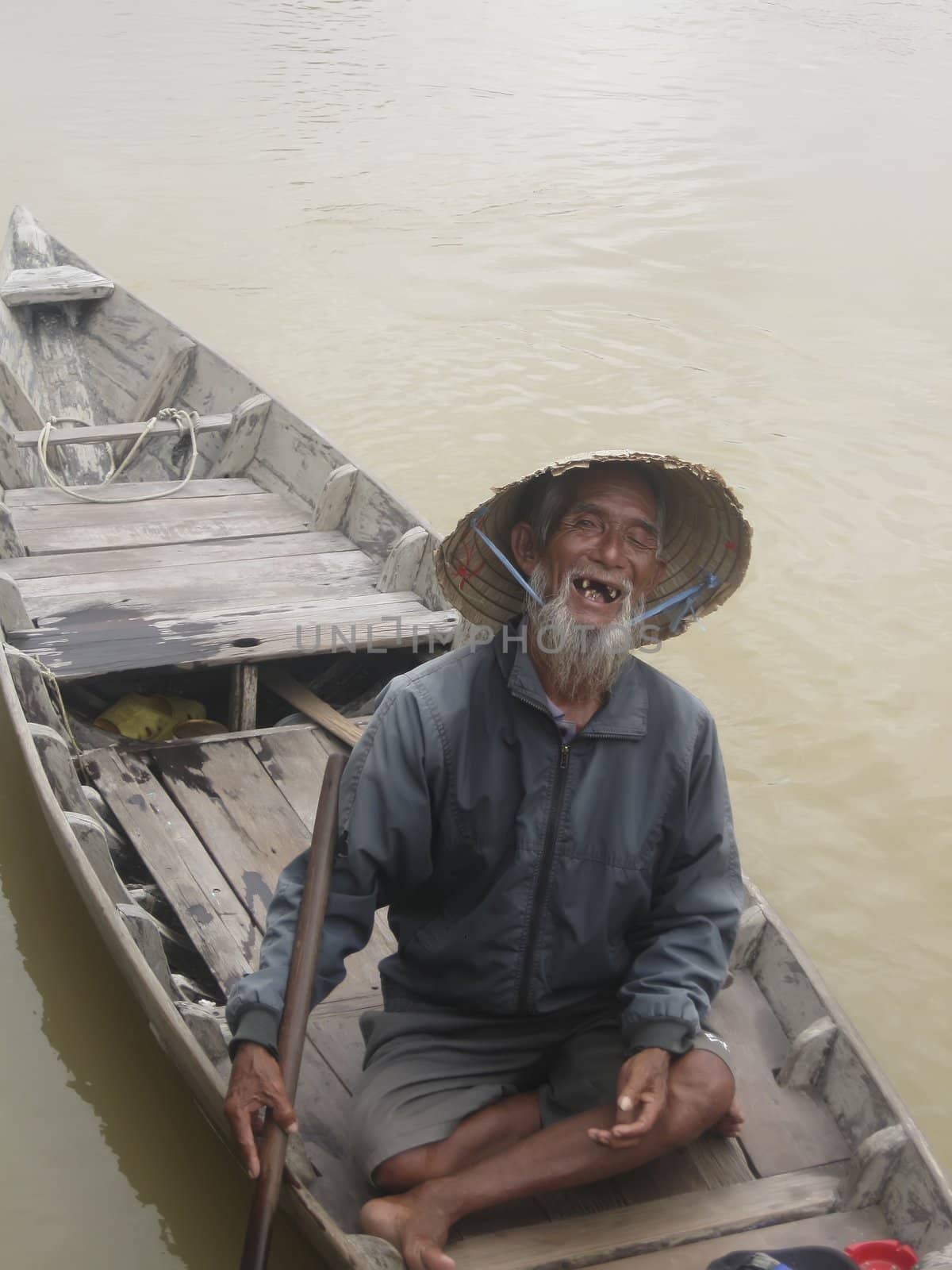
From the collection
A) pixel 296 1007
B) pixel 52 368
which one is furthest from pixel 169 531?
pixel 296 1007

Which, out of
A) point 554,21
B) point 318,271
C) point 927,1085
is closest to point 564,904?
point 927,1085

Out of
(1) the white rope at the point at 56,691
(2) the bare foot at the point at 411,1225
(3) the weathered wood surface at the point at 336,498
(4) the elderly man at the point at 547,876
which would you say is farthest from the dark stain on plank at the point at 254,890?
(3) the weathered wood surface at the point at 336,498

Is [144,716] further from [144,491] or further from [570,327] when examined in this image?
[570,327]

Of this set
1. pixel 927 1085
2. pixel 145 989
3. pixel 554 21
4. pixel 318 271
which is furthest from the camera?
pixel 554 21

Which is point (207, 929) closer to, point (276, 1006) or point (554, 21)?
point (276, 1006)

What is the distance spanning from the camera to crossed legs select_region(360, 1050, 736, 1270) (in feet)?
7.26

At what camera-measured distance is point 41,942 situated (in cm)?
381

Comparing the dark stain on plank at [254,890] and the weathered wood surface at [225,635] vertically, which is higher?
the weathered wood surface at [225,635]

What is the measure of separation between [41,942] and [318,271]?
7.58 m

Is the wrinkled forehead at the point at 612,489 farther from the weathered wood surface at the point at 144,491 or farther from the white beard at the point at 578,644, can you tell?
the weathered wood surface at the point at 144,491

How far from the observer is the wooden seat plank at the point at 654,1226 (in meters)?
2.23

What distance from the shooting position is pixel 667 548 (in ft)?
8.25

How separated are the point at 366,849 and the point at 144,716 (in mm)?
1834

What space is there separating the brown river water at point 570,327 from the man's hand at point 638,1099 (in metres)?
1.06
